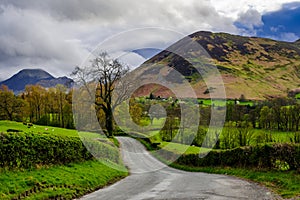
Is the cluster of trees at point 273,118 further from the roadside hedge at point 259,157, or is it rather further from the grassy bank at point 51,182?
the grassy bank at point 51,182

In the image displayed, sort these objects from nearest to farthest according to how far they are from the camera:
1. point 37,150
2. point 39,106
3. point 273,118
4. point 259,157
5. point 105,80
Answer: point 37,150 < point 259,157 < point 105,80 < point 273,118 < point 39,106

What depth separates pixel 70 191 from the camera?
693 inches

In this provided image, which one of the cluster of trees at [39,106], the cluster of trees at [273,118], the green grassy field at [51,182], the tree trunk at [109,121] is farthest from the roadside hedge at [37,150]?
the cluster of trees at [39,106]

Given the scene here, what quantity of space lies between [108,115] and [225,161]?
2705 cm

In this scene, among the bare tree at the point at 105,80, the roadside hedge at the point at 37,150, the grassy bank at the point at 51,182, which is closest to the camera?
the grassy bank at the point at 51,182

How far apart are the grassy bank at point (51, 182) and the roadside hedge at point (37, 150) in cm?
58

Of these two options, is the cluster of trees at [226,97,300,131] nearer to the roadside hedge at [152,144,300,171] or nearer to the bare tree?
the bare tree

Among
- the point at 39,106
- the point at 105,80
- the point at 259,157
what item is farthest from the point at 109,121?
the point at 39,106

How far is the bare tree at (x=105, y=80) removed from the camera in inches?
2170

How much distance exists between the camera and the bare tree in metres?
55.1

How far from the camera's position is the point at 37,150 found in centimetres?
2053

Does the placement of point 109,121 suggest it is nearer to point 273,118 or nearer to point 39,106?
point 273,118

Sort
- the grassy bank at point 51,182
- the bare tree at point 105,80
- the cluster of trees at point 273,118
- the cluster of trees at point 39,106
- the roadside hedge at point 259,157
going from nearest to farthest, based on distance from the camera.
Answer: the grassy bank at point 51,182 → the roadside hedge at point 259,157 → the bare tree at point 105,80 → the cluster of trees at point 273,118 → the cluster of trees at point 39,106

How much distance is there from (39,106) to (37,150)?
75.2m
